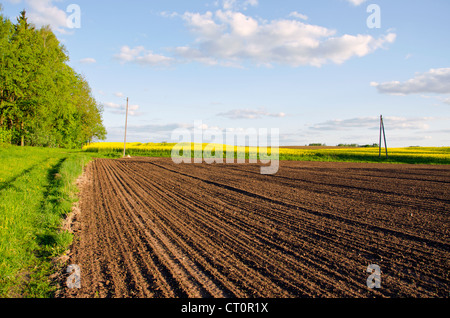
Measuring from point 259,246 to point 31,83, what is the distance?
1542 inches

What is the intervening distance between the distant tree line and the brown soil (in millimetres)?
31478

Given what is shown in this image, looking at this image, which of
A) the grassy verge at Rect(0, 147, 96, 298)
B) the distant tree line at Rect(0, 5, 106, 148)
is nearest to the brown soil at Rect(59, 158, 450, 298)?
the grassy verge at Rect(0, 147, 96, 298)

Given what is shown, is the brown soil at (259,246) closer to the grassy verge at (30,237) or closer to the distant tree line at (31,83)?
the grassy verge at (30,237)

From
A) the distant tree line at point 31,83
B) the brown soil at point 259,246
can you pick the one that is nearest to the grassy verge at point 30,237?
the brown soil at point 259,246

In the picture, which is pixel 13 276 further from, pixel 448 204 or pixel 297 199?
pixel 448 204

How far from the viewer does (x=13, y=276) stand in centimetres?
459

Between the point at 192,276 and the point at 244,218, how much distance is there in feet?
12.0

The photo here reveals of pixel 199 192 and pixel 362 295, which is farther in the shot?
pixel 199 192

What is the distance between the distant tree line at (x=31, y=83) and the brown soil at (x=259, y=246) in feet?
103

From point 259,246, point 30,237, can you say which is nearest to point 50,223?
point 30,237

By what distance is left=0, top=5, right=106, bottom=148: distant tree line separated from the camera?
33219mm

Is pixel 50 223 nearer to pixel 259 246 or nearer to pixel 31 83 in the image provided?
pixel 259 246
